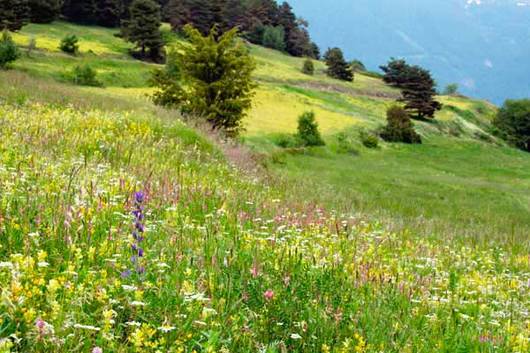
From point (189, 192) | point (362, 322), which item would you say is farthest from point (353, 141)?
point (362, 322)

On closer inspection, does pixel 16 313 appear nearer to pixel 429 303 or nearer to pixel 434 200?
pixel 429 303

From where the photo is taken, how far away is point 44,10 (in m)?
80.7

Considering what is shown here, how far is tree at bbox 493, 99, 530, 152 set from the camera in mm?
95688

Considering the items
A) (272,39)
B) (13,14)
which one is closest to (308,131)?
(13,14)

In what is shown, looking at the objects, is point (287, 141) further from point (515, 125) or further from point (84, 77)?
point (515, 125)

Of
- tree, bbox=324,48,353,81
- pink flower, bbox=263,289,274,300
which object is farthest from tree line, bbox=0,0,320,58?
pink flower, bbox=263,289,274,300

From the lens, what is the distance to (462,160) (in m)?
56.3

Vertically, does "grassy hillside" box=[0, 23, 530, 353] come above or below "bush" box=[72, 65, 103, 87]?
above

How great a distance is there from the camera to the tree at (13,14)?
64.3 m

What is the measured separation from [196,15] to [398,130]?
4978 centimetres

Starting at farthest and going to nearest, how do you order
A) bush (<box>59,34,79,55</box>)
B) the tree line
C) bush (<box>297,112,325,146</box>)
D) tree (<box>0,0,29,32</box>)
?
the tree line, tree (<box>0,0,29,32</box>), bush (<box>59,34,79,55</box>), bush (<box>297,112,325,146</box>)

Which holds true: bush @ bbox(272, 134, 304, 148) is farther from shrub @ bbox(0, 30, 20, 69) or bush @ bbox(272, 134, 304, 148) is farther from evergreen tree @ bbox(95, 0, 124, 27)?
evergreen tree @ bbox(95, 0, 124, 27)

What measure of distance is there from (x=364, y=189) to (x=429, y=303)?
2876 centimetres

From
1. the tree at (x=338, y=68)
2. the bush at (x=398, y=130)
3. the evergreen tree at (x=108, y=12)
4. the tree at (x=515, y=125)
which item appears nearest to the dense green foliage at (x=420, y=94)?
the tree at (x=338, y=68)
